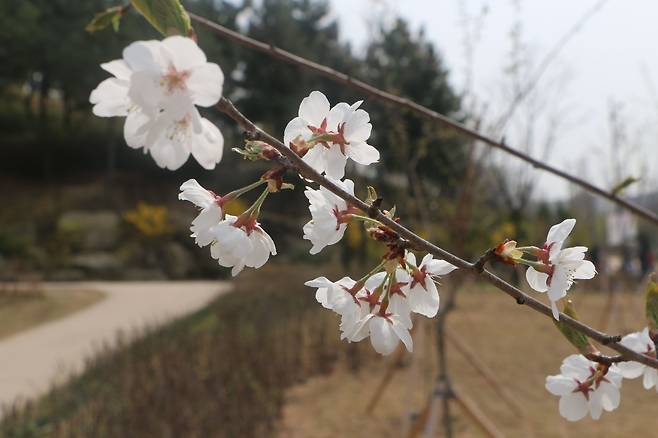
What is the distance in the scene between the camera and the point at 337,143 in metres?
0.57

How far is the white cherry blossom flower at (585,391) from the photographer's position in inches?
26.8

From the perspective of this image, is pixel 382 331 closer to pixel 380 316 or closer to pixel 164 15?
pixel 380 316

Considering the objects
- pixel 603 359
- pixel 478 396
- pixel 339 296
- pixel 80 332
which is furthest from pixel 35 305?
pixel 603 359

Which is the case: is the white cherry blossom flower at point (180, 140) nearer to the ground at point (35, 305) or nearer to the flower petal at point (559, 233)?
the flower petal at point (559, 233)

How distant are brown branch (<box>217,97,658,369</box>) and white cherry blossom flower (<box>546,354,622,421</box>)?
143 millimetres

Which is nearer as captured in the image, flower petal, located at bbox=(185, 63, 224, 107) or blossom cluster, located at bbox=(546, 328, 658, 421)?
flower petal, located at bbox=(185, 63, 224, 107)

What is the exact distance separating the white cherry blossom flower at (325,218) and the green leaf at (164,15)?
18 cm

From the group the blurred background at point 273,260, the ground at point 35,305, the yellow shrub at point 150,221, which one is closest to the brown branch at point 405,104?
the blurred background at point 273,260

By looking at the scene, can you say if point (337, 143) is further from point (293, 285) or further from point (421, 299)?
point (293, 285)

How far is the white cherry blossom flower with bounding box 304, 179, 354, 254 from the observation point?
524 millimetres

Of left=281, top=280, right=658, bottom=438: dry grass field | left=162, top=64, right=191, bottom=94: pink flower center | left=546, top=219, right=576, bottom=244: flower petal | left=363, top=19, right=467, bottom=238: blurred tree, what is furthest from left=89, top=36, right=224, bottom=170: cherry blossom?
left=363, top=19, right=467, bottom=238: blurred tree

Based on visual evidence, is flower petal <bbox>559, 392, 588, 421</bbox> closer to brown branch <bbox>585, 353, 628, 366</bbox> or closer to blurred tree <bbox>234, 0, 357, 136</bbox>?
brown branch <bbox>585, 353, 628, 366</bbox>

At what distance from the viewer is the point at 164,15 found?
1.32ft

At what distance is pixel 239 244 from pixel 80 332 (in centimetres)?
738
